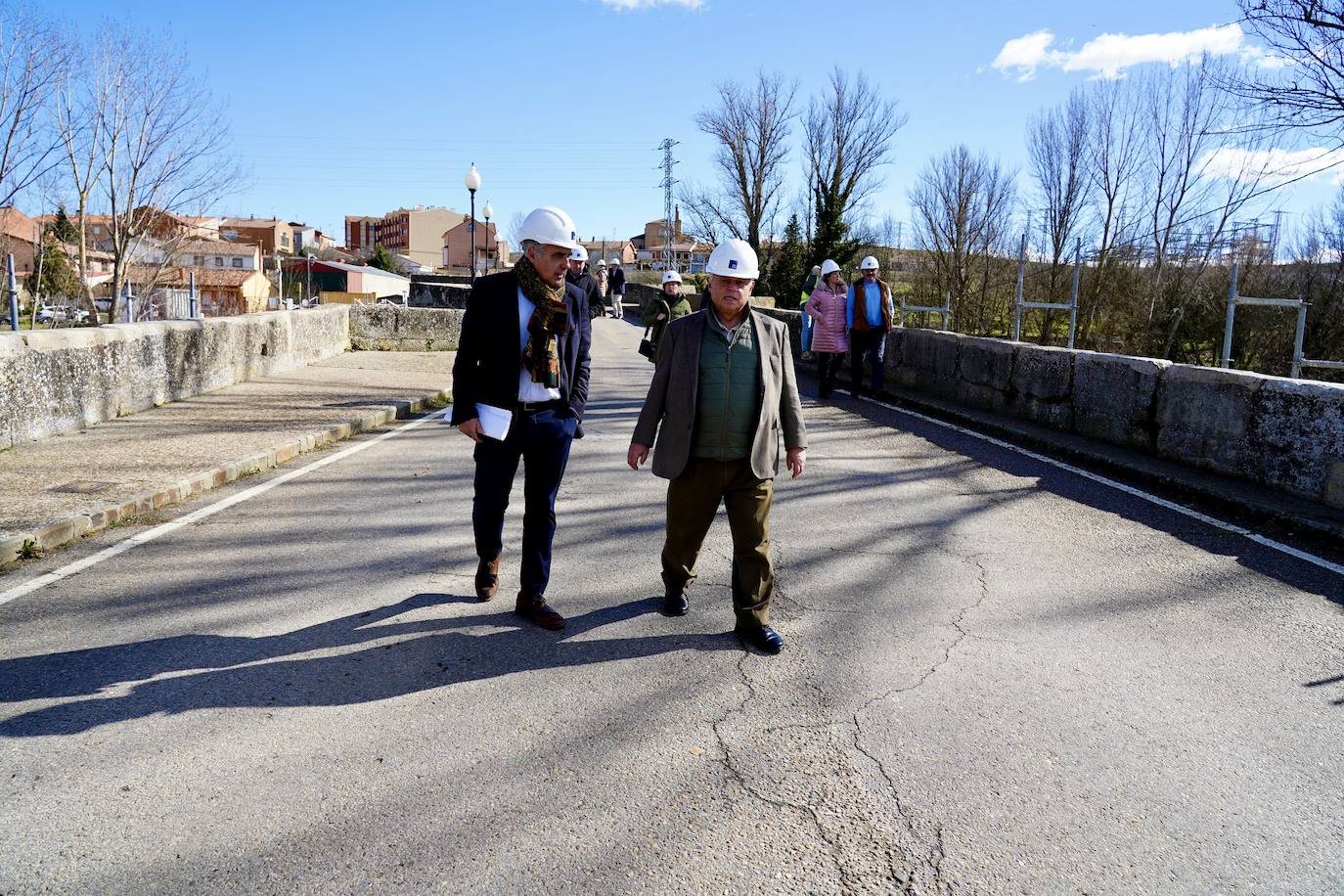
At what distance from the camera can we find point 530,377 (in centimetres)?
448

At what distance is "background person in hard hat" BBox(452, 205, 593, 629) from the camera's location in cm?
446

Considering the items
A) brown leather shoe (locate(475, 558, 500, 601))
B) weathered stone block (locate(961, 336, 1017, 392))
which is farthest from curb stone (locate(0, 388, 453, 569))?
weathered stone block (locate(961, 336, 1017, 392))

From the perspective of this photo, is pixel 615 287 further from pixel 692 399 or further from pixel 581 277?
pixel 692 399

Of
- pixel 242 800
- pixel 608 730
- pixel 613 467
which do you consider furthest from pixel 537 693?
pixel 613 467

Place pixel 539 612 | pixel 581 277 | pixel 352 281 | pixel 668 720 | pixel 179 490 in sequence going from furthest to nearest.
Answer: pixel 352 281, pixel 581 277, pixel 179 490, pixel 539 612, pixel 668 720

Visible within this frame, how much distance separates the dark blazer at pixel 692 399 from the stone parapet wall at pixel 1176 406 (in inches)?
185

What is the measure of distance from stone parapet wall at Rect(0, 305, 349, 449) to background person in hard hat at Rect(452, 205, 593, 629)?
554 cm

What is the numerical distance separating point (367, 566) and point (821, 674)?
2749 millimetres

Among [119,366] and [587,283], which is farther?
[587,283]

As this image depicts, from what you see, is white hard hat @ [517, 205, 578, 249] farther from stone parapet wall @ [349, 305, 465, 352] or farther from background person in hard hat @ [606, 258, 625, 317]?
background person in hard hat @ [606, 258, 625, 317]

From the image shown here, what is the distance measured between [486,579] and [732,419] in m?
1.52

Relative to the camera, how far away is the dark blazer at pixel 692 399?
14.6ft

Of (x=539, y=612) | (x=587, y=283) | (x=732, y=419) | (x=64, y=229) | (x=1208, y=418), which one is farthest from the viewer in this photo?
(x=64, y=229)

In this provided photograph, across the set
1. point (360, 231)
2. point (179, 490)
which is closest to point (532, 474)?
point (179, 490)
